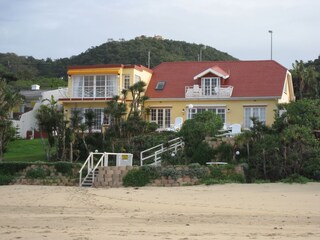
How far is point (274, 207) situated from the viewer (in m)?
17.7

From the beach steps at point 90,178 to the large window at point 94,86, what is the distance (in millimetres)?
13467

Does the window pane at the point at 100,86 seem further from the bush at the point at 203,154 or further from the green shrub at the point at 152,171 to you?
the green shrub at the point at 152,171

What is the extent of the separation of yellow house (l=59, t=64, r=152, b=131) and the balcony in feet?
14.2

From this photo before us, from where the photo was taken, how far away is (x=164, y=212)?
16844mm

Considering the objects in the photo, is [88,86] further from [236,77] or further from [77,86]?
[236,77]

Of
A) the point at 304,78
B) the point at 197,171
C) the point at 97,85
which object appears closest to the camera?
the point at 197,171

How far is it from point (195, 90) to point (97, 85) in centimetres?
737

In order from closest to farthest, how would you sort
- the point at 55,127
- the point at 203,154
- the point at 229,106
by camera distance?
the point at 203,154 → the point at 55,127 → the point at 229,106

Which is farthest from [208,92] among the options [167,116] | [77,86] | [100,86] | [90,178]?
[90,178]

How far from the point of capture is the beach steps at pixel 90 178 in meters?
26.7

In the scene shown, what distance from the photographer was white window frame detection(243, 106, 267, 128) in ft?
123

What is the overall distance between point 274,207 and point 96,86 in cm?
2471

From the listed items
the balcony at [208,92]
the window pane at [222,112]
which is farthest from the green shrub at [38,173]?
the window pane at [222,112]

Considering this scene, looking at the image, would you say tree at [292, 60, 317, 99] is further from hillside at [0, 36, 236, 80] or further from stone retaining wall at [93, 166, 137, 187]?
stone retaining wall at [93, 166, 137, 187]
